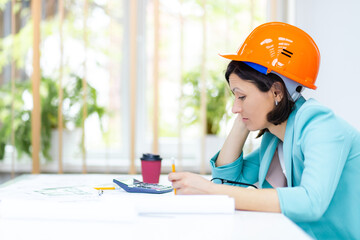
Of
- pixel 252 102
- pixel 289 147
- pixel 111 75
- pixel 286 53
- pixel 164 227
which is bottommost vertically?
pixel 164 227

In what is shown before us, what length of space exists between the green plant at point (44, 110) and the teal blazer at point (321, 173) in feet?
5.56

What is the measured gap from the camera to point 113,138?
116 inches

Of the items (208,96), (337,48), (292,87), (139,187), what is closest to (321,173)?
(292,87)

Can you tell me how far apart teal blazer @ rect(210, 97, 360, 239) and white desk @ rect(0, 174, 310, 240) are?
0.09 metres

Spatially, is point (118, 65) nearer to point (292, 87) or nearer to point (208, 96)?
point (208, 96)

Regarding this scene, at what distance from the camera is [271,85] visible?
1334 millimetres

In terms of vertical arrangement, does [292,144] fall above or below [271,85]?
below

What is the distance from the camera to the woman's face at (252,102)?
1.36 meters

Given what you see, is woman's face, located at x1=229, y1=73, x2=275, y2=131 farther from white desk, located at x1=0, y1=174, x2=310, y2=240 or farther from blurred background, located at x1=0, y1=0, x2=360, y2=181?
blurred background, located at x1=0, y1=0, x2=360, y2=181

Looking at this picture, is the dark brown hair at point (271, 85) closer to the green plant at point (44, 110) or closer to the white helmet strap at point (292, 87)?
the white helmet strap at point (292, 87)

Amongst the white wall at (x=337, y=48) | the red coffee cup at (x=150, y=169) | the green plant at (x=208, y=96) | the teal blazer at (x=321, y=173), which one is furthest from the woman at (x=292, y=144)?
the green plant at (x=208, y=96)

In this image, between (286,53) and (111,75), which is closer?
(286,53)

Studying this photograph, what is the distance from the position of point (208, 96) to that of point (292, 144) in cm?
160

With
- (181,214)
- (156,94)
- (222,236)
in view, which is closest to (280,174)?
(181,214)
